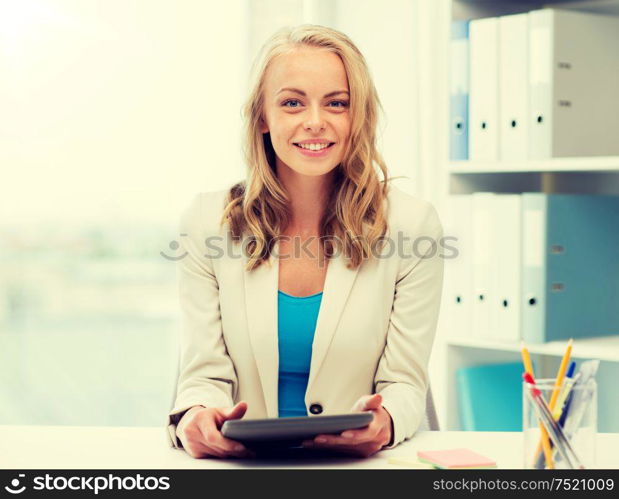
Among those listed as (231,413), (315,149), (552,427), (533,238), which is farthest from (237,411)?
(533,238)

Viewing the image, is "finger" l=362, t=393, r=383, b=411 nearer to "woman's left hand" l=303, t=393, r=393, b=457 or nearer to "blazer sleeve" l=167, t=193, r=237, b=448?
"woman's left hand" l=303, t=393, r=393, b=457

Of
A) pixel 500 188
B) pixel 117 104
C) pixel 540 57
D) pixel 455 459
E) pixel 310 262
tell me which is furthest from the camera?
pixel 117 104

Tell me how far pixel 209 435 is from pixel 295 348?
1.46 ft

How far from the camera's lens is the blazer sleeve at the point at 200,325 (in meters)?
1.49

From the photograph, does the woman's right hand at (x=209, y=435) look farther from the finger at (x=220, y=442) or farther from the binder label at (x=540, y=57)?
the binder label at (x=540, y=57)

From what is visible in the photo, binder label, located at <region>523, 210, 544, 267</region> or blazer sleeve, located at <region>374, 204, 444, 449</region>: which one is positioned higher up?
binder label, located at <region>523, 210, 544, 267</region>

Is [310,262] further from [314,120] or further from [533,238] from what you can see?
[533,238]

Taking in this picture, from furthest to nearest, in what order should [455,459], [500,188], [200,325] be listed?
[500,188] → [200,325] → [455,459]

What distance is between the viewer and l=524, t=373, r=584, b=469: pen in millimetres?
1018

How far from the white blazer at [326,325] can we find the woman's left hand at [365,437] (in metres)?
0.27

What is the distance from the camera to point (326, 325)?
1.57 m

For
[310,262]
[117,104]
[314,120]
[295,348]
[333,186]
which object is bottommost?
[295,348]

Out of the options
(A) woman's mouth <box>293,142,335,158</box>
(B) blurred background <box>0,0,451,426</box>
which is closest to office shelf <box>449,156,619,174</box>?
(B) blurred background <box>0,0,451,426</box>

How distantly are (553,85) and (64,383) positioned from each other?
1.73 m
